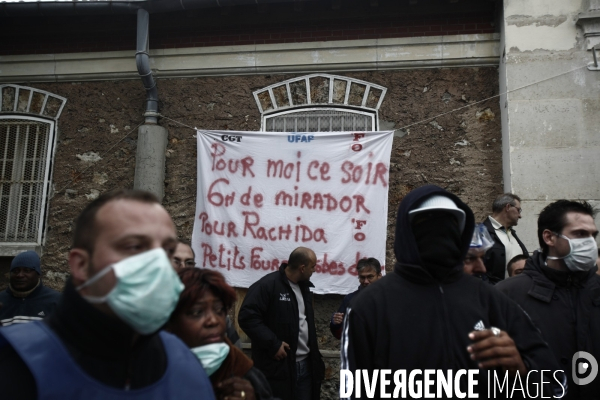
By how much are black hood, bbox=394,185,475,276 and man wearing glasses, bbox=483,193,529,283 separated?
2736 mm

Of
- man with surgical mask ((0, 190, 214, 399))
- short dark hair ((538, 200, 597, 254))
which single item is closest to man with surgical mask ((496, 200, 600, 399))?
short dark hair ((538, 200, 597, 254))

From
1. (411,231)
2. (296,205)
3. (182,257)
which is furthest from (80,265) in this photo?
(296,205)

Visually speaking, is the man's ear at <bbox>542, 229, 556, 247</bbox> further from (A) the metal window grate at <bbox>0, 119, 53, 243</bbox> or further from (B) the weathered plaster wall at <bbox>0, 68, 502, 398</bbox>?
(A) the metal window grate at <bbox>0, 119, 53, 243</bbox>

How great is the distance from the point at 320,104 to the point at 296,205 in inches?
53.3

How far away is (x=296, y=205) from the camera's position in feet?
20.9

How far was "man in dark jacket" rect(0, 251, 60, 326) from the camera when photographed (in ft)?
14.8

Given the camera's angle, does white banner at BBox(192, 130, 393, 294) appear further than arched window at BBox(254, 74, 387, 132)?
No

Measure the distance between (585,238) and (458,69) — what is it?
3899mm

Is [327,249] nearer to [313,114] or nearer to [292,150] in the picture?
[292,150]

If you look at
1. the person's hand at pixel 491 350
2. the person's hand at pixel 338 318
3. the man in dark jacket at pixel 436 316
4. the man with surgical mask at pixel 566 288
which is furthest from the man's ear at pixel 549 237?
the person's hand at pixel 338 318

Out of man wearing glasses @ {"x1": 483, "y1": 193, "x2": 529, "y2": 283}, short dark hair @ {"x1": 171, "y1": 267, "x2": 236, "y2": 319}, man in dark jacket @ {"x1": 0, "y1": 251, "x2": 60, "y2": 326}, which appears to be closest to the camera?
short dark hair @ {"x1": 171, "y1": 267, "x2": 236, "y2": 319}

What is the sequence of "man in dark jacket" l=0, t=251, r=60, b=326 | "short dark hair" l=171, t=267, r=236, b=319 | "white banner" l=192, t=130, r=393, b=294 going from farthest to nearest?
"white banner" l=192, t=130, r=393, b=294
"man in dark jacket" l=0, t=251, r=60, b=326
"short dark hair" l=171, t=267, r=236, b=319

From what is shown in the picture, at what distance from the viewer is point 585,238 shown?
3146 mm

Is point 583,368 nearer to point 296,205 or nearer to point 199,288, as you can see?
point 199,288
